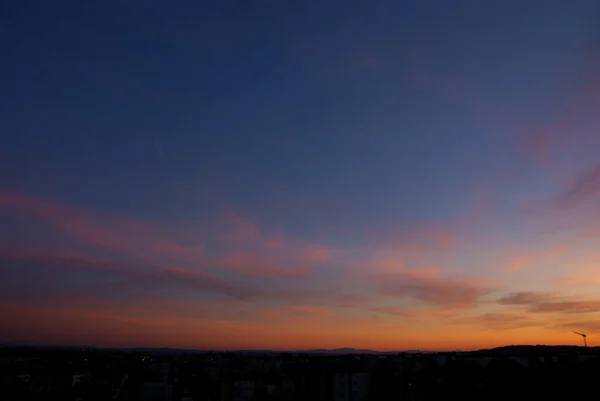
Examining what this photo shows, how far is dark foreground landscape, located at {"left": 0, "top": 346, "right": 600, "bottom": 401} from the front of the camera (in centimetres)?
8669

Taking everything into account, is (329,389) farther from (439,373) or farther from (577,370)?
(577,370)

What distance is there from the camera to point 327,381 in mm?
117938

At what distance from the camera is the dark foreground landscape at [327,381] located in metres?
86.7

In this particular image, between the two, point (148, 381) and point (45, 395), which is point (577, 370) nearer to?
point (148, 381)

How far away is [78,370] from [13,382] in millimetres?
24567

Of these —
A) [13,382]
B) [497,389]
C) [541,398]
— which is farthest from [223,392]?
[541,398]

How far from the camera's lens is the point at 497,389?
86.8 m

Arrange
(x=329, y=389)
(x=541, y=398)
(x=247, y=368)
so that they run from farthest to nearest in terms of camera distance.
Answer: (x=247, y=368) → (x=329, y=389) → (x=541, y=398)

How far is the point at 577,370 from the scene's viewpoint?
292 feet

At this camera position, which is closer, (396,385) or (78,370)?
(396,385)

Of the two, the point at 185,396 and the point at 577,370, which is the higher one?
the point at 577,370

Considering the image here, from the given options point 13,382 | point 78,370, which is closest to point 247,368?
point 78,370

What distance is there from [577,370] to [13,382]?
12608cm

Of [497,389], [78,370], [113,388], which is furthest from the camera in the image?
[78,370]
